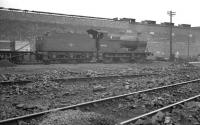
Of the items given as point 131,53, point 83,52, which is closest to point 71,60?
point 83,52

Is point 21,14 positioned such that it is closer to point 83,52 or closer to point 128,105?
point 83,52

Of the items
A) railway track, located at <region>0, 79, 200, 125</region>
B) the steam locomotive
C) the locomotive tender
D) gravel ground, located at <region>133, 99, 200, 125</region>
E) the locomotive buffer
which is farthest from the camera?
the locomotive buffer

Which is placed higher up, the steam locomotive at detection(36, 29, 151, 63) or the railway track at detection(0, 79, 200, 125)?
the steam locomotive at detection(36, 29, 151, 63)

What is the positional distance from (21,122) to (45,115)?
2.18ft

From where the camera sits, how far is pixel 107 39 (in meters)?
27.1

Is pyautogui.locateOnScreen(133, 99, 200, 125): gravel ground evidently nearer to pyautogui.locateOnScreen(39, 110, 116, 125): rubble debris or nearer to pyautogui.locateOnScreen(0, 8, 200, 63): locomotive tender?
pyautogui.locateOnScreen(39, 110, 116, 125): rubble debris

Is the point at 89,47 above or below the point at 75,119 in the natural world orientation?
above

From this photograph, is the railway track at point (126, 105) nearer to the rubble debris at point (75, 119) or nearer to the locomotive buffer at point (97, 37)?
the rubble debris at point (75, 119)

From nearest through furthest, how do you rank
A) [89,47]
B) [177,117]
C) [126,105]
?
1. [177,117]
2. [126,105]
3. [89,47]

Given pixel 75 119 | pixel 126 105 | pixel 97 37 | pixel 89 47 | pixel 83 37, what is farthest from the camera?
pixel 97 37

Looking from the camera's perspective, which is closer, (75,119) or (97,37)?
(75,119)

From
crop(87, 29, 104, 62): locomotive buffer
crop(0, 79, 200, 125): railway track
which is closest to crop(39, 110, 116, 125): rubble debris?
crop(0, 79, 200, 125): railway track

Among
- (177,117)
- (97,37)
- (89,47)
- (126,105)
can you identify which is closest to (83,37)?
(89,47)

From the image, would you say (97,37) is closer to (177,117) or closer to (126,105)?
(126,105)
